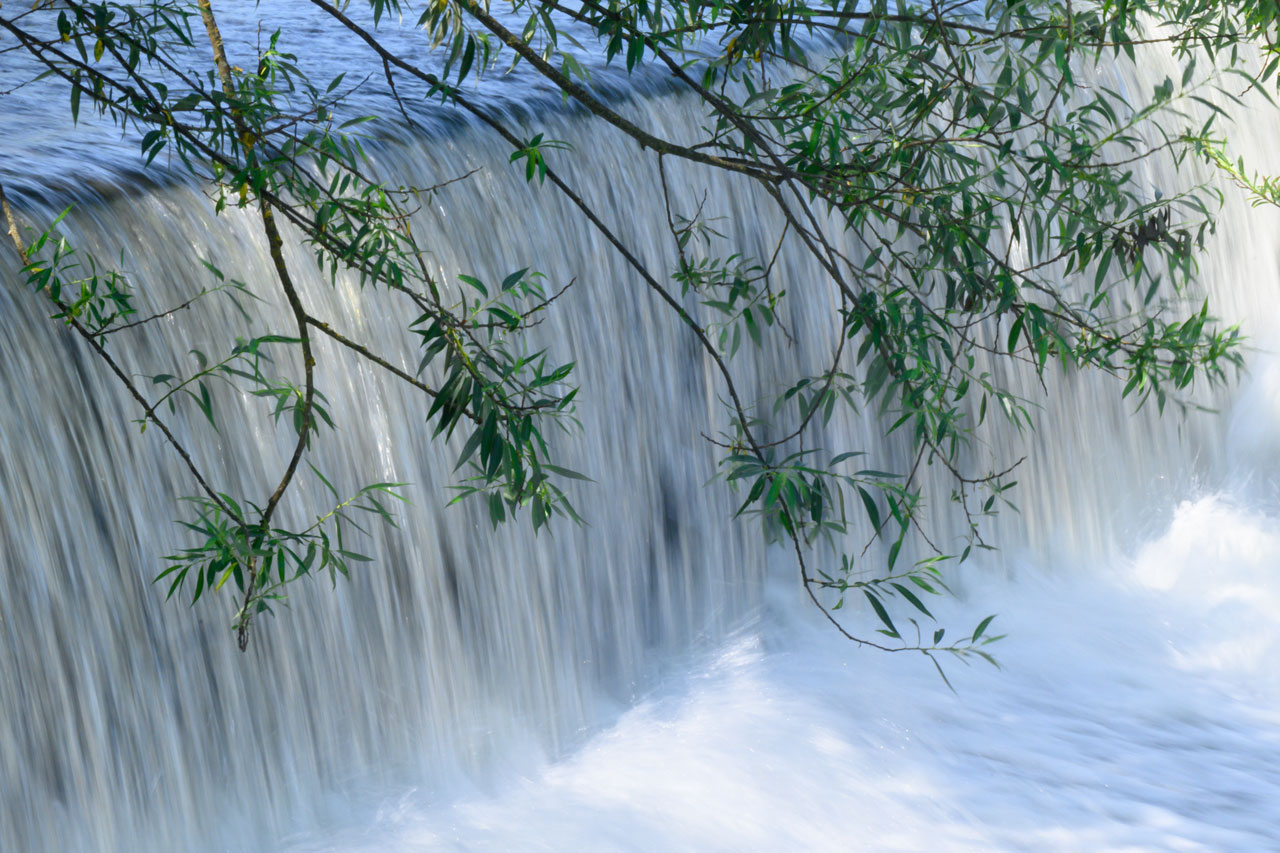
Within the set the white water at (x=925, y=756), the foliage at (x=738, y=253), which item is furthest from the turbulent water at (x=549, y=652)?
the foliage at (x=738, y=253)

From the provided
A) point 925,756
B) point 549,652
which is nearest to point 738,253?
point 549,652

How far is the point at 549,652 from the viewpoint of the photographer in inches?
171

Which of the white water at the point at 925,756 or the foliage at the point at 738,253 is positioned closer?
the foliage at the point at 738,253

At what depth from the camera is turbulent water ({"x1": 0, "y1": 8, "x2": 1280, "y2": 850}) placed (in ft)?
10.4

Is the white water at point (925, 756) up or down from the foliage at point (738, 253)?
down

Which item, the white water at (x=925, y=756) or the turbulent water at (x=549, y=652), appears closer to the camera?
the turbulent water at (x=549, y=652)

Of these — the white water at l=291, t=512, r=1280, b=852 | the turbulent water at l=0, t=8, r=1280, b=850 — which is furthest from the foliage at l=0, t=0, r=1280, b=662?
the white water at l=291, t=512, r=1280, b=852

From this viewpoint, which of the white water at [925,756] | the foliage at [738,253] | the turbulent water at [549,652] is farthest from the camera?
the white water at [925,756]

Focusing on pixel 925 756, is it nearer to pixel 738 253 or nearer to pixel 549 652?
pixel 549 652

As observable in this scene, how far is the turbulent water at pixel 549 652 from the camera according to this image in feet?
10.4

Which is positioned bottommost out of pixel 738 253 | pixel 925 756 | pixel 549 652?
pixel 925 756

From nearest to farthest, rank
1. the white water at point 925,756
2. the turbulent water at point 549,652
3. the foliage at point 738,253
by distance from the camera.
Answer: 1. the foliage at point 738,253
2. the turbulent water at point 549,652
3. the white water at point 925,756

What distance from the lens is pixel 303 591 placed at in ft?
12.0

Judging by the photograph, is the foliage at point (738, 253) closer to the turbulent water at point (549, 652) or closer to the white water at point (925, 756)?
the turbulent water at point (549, 652)
